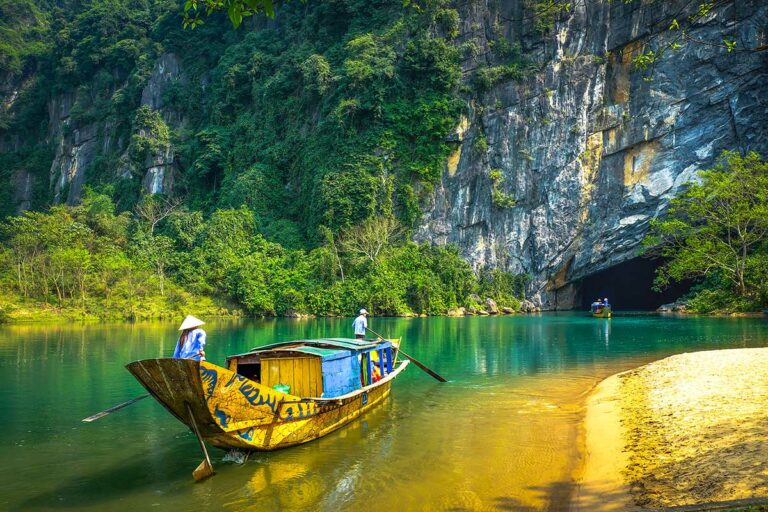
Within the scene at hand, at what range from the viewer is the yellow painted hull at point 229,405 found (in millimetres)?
6562

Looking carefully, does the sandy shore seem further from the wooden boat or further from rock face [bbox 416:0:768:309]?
rock face [bbox 416:0:768:309]

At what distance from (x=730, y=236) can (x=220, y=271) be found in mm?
35815

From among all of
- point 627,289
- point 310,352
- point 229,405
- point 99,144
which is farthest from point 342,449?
point 99,144

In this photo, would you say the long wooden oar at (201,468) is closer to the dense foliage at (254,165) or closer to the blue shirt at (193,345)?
the blue shirt at (193,345)

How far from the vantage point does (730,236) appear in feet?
110

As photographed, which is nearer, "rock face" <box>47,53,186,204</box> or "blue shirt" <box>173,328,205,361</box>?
"blue shirt" <box>173,328,205,361</box>

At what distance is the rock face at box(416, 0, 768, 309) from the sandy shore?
33.7 meters

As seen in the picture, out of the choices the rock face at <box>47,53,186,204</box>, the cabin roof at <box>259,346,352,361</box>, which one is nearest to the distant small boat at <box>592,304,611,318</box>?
the cabin roof at <box>259,346,352,361</box>

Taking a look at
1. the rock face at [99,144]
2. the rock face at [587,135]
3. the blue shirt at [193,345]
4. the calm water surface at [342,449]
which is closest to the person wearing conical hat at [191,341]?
the blue shirt at [193,345]

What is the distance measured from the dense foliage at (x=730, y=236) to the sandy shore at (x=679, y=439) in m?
24.2

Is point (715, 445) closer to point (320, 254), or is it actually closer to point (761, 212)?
point (761, 212)

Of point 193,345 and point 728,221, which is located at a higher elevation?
point 728,221

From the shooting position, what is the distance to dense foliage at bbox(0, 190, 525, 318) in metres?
37.9

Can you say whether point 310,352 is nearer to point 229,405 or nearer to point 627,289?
point 229,405
